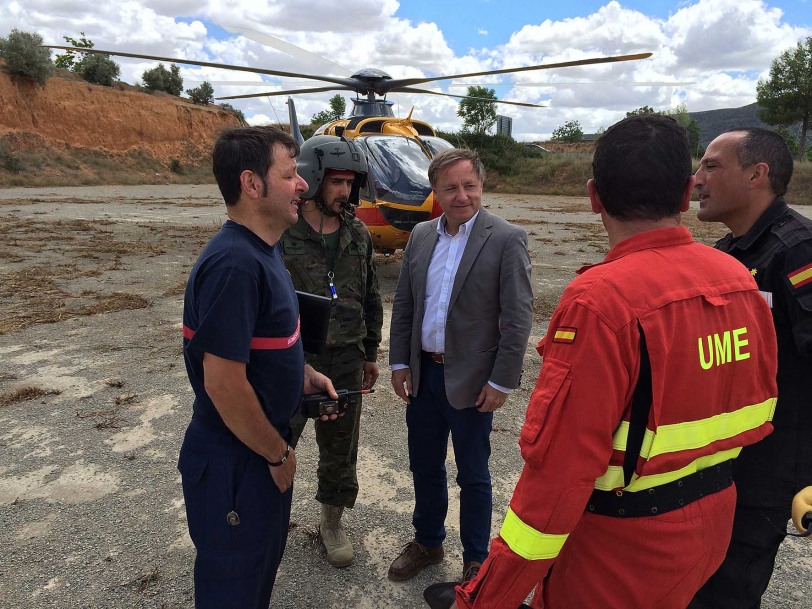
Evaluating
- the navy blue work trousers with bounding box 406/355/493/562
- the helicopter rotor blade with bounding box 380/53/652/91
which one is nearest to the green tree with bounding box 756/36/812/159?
the helicopter rotor blade with bounding box 380/53/652/91

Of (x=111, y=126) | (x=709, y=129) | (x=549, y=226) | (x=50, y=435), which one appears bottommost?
(x=50, y=435)

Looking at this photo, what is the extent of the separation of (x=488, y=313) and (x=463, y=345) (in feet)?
0.62

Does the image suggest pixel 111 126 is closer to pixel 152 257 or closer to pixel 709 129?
pixel 152 257

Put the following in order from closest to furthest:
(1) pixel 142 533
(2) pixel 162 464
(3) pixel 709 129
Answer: (1) pixel 142 533 → (2) pixel 162 464 → (3) pixel 709 129

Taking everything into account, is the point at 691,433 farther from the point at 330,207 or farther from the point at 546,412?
the point at 330,207

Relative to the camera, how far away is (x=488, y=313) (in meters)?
2.51

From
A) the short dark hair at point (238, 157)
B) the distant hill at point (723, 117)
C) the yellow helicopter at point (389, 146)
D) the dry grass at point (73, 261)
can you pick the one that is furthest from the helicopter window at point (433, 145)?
the distant hill at point (723, 117)

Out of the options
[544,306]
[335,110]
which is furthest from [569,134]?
[544,306]

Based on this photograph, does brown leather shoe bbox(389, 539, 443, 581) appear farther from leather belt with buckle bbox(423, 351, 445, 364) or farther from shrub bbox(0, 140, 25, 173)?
shrub bbox(0, 140, 25, 173)

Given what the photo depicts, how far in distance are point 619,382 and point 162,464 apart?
10.8 feet

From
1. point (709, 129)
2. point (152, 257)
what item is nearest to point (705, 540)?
point (152, 257)

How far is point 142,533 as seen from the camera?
9.45 feet

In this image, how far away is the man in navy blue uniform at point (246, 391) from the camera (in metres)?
1.63

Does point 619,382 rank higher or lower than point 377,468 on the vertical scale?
higher
